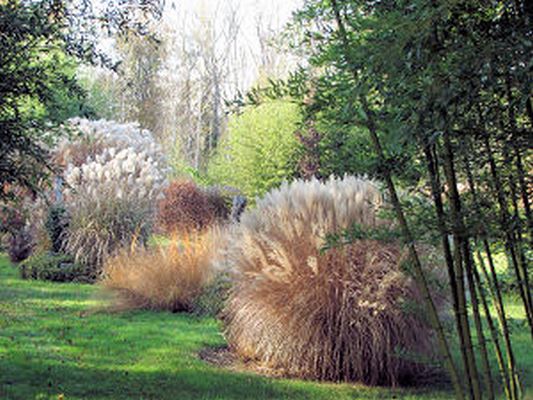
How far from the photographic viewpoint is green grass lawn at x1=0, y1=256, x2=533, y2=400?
5336 millimetres

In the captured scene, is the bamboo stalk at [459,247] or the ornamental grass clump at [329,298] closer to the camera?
the bamboo stalk at [459,247]

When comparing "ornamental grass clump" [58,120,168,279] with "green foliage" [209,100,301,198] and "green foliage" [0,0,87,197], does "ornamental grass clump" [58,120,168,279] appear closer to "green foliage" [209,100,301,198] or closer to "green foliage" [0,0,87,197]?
"green foliage" [209,100,301,198]

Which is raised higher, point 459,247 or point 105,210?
point 105,210

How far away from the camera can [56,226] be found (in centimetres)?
1248

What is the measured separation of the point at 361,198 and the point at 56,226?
7.83 meters

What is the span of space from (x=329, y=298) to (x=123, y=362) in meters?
1.96

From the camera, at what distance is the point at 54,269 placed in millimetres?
11758

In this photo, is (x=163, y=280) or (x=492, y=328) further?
(x=163, y=280)

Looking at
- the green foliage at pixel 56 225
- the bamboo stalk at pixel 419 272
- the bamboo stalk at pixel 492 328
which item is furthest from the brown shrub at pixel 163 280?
the bamboo stalk at pixel 419 272

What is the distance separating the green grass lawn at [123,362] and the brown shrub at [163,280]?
0.78ft

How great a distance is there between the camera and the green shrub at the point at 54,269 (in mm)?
11773

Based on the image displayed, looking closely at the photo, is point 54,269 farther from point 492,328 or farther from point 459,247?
point 459,247

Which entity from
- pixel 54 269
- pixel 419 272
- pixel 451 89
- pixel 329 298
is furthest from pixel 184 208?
pixel 451 89

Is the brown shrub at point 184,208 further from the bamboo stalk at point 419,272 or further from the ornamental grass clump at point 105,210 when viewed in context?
the bamboo stalk at point 419,272
